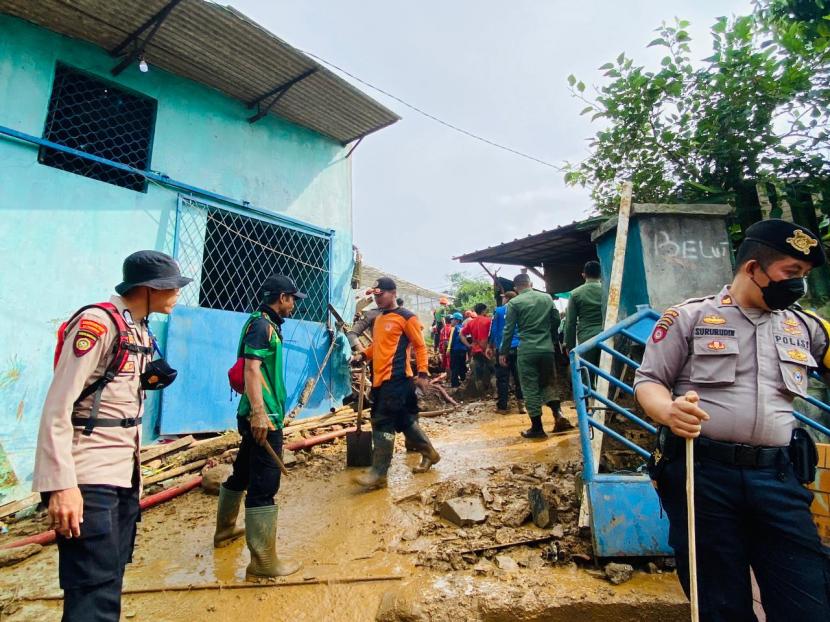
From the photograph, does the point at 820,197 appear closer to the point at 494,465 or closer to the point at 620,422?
the point at 620,422

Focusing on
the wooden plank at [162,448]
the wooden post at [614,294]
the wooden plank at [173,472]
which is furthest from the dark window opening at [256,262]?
the wooden post at [614,294]

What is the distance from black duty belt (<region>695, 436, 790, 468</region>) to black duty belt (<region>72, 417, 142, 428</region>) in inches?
93.3

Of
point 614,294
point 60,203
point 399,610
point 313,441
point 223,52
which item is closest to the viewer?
point 399,610

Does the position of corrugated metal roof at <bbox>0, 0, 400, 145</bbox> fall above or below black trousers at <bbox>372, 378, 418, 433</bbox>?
above

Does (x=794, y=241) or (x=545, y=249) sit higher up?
(x=545, y=249)

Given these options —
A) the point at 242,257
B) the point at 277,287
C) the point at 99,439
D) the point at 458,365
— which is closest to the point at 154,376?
the point at 99,439

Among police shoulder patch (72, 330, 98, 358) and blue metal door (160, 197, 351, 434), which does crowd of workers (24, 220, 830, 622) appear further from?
Answer: blue metal door (160, 197, 351, 434)

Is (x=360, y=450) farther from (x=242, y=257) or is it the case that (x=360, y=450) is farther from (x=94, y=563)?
(x=242, y=257)

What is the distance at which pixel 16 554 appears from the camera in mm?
3318

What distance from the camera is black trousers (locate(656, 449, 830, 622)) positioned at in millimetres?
1568

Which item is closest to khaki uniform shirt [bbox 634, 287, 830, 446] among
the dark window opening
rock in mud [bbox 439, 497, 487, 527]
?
rock in mud [bbox 439, 497, 487, 527]

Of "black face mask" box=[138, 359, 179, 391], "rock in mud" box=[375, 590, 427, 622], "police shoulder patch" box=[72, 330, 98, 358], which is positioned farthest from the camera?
"rock in mud" box=[375, 590, 427, 622]

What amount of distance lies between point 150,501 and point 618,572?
3992mm

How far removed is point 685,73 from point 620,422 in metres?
4.15
